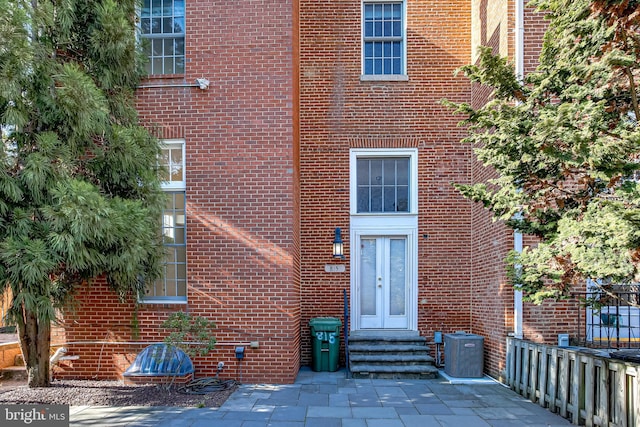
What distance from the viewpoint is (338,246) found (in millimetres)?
8477

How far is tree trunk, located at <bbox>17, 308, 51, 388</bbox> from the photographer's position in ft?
20.5

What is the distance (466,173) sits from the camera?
8.67 m

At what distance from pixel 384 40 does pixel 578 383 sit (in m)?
7.15

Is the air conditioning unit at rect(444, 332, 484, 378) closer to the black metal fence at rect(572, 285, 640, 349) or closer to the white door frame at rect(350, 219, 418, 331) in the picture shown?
the white door frame at rect(350, 219, 418, 331)

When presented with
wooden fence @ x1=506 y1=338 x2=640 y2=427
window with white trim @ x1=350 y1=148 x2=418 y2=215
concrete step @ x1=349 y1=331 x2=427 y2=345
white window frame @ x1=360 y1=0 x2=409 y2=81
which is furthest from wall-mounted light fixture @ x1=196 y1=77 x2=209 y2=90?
wooden fence @ x1=506 y1=338 x2=640 y2=427

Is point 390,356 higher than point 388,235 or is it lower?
lower

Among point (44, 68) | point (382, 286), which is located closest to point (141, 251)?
point (44, 68)

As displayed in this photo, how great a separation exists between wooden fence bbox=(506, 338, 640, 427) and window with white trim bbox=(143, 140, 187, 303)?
18.6 ft

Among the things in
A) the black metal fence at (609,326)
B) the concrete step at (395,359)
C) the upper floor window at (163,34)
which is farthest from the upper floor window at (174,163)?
the black metal fence at (609,326)

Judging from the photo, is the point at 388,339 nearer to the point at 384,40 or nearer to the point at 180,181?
the point at 180,181

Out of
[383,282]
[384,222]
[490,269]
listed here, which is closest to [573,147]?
[490,269]

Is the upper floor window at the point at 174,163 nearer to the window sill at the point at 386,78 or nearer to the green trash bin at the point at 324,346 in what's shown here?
the green trash bin at the point at 324,346

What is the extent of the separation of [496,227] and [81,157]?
673 cm

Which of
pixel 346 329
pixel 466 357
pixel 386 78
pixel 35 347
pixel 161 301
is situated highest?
pixel 386 78
